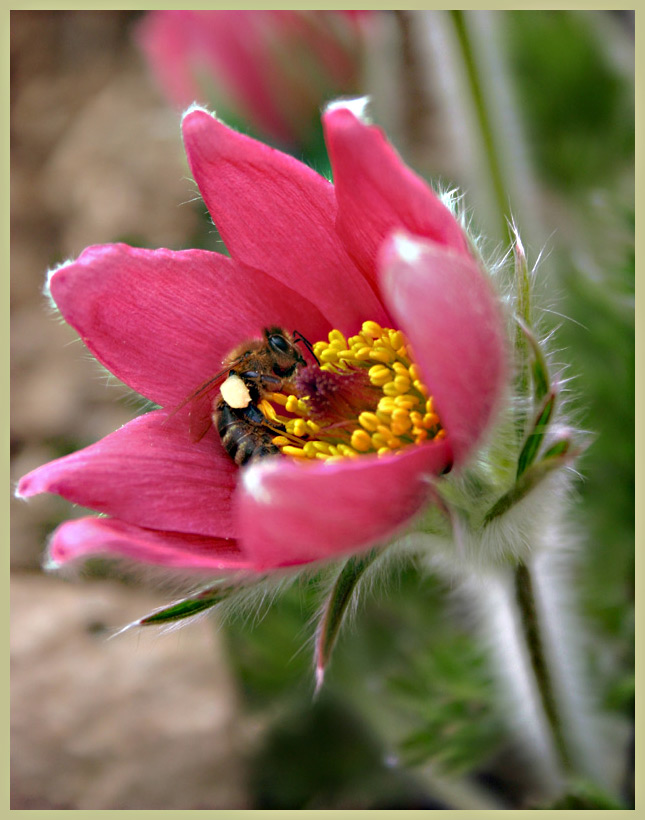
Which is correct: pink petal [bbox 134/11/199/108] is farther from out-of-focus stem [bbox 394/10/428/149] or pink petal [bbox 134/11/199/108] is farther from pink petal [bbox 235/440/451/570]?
pink petal [bbox 235/440/451/570]

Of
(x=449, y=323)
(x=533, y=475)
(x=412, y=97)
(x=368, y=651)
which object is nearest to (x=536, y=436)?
(x=533, y=475)

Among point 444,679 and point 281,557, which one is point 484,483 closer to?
point 281,557

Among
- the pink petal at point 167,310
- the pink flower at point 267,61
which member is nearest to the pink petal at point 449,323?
the pink petal at point 167,310

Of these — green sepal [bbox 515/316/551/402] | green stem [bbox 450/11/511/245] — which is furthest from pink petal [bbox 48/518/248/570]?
green stem [bbox 450/11/511/245]

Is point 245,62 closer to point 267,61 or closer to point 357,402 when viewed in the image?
point 267,61

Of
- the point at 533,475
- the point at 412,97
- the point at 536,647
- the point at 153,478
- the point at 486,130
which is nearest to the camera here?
the point at 533,475

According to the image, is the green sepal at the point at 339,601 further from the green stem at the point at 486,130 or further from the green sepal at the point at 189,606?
the green stem at the point at 486,130

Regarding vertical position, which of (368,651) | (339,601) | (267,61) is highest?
(267,61)
